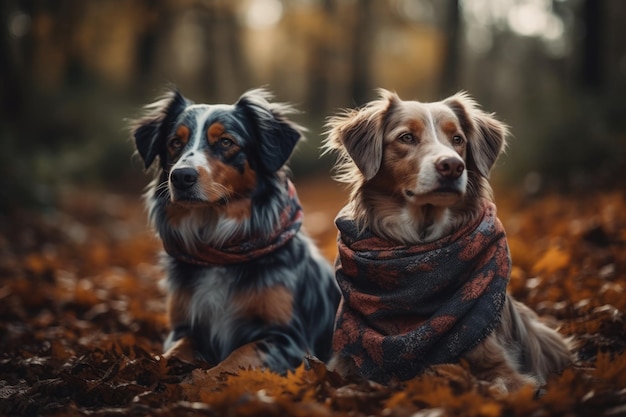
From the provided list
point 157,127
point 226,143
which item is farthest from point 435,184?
point 157,127

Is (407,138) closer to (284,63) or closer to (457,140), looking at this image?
(457,140)

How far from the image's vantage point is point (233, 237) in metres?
4.36

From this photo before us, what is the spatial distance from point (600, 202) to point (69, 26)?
578 inches

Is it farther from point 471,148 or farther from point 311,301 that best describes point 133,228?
point 471,148

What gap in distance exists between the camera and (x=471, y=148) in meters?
3.92

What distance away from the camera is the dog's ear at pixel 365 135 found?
3.82m

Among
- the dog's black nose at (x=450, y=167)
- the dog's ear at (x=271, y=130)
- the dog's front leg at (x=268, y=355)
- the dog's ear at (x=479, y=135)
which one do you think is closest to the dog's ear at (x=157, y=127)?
the dog's ear at (x=271, y=130)

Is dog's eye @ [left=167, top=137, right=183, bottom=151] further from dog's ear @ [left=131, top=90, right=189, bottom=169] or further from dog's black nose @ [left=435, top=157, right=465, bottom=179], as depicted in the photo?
dog's black nose @ [left=435, top=157, right=465, bottom=179]

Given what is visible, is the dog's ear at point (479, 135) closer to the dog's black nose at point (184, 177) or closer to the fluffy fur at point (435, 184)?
the fluffy fur at point (435, 184)

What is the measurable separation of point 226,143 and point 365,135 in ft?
3.48

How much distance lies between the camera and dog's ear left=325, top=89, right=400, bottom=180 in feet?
12.5

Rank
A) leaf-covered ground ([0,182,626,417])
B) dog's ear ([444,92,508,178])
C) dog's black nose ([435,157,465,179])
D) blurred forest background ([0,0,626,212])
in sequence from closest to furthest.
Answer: leaf-covered ground ([0,182,626,417]) → dog's black nose ([435,157,465,179]) → dog's ear ([444,92,508,178]) → blurred forest background ([0,0,626,212])

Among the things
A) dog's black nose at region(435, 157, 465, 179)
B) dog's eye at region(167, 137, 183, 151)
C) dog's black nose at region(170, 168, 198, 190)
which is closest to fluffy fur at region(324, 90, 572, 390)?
dog's black nose at region(435, 157, 465, 179)

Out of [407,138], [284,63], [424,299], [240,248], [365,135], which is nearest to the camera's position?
[424,299]
